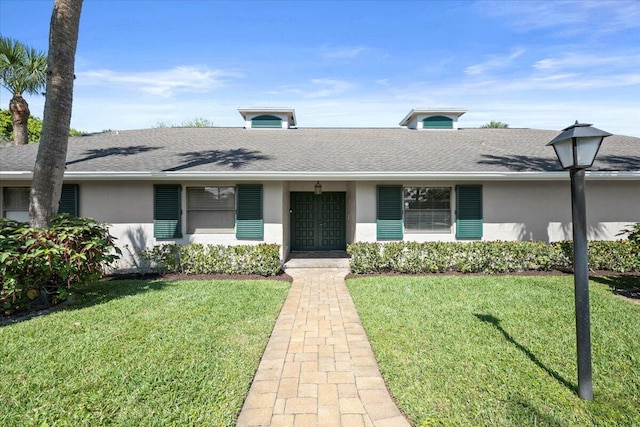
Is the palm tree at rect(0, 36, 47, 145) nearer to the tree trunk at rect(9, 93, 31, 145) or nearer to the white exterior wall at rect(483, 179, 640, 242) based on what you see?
the tree trunk at rect(9, 93, 31, 145)

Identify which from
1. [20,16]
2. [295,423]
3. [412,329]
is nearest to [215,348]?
[295,423]

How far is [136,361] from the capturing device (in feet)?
11.9

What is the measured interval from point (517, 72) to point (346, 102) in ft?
28.0

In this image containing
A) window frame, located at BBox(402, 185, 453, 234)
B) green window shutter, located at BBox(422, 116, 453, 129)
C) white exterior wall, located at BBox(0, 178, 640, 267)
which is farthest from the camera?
green window shutter, located at BBox(422, 116, 453, 129)

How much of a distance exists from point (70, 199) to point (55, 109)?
3.57 meters

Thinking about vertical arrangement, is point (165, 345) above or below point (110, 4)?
below

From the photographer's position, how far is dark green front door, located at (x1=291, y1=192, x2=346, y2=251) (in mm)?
11516

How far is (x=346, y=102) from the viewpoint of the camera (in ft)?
58.6

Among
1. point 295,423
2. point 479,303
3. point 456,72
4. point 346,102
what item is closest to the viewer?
point 295,423

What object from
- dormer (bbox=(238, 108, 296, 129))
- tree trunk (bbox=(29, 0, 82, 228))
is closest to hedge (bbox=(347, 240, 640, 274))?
tree trunk (bbox=(29, 0, 82, 228))

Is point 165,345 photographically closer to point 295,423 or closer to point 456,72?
point 295,423

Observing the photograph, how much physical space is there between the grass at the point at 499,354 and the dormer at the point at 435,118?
978 centimetres

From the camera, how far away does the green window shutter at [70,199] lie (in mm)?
8656

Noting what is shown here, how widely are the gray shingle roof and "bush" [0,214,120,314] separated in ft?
10.2
